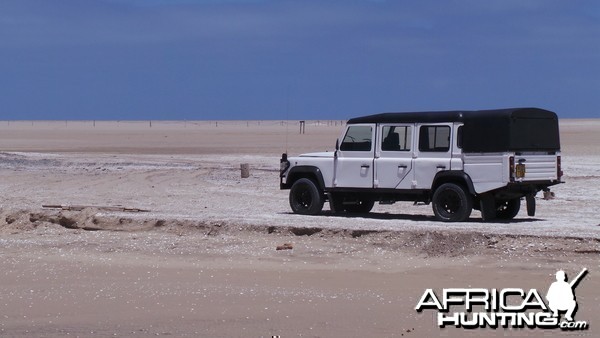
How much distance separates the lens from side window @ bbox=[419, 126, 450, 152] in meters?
19.4

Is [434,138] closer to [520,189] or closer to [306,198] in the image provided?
[520,189]

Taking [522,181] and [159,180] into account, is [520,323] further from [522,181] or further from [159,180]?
[159,180]

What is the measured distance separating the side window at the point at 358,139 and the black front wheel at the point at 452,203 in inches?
65.9

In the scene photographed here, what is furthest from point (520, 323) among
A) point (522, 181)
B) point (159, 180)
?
point (159, 180)

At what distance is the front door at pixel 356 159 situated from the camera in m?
20.2

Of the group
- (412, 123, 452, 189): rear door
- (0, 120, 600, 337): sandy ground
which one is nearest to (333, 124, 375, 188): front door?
(0, 120, 600, 337): sandy ground

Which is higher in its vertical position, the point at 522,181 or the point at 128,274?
the point at 522,181

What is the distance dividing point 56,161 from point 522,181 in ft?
84.5

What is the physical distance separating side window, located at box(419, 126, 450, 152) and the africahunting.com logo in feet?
19.4

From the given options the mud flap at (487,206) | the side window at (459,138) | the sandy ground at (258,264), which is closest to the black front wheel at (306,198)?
the sandy ground at (258,264)

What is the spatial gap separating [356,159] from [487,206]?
8.53 ft

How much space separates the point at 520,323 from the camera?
11.6 metres

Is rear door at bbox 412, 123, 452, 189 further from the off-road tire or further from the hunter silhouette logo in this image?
the hunter silhouette logo

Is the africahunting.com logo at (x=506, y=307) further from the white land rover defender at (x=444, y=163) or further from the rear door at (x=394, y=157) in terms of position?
the rear door at (x=394, y=157)
